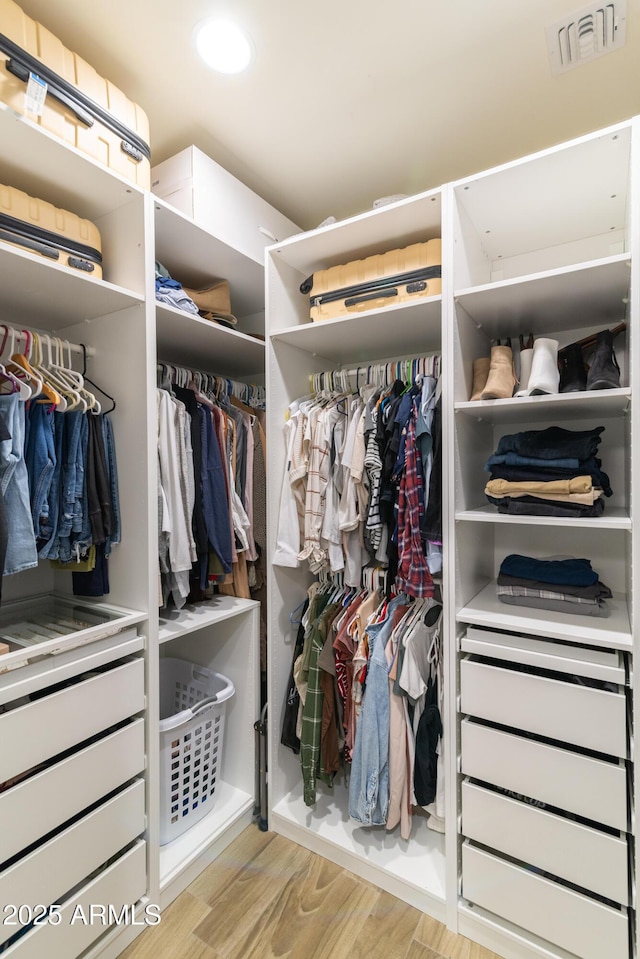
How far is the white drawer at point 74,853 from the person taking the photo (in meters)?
1.07

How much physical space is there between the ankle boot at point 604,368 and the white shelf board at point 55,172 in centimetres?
142

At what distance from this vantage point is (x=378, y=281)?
1.59 metres

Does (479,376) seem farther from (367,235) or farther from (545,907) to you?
(545,907)

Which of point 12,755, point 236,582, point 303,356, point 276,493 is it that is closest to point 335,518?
point 276,493

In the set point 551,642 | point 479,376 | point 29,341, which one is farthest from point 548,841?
point 29,341

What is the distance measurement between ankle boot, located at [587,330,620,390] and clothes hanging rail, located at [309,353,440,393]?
1.57 ft

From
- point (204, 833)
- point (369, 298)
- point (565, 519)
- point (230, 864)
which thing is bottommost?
point (230, 864)

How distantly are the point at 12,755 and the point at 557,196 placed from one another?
6.95ft

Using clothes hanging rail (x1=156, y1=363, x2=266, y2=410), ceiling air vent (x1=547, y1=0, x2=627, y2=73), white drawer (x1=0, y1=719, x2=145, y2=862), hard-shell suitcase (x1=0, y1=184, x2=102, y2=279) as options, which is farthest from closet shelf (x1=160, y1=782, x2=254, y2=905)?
ceiling air vent (x1=547, y1=0, x2=627, y2=73)

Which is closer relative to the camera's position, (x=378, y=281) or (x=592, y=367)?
(x=592, y=367)

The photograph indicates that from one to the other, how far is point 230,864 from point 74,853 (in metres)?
0.67

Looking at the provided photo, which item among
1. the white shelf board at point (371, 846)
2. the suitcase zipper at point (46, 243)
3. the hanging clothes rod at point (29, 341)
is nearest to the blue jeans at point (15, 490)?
the hanging clothes rod at point (29, 341)

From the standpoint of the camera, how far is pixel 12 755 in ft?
3.49

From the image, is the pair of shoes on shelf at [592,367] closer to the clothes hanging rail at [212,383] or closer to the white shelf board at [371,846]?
the clothes hanging rail at [212,383]
